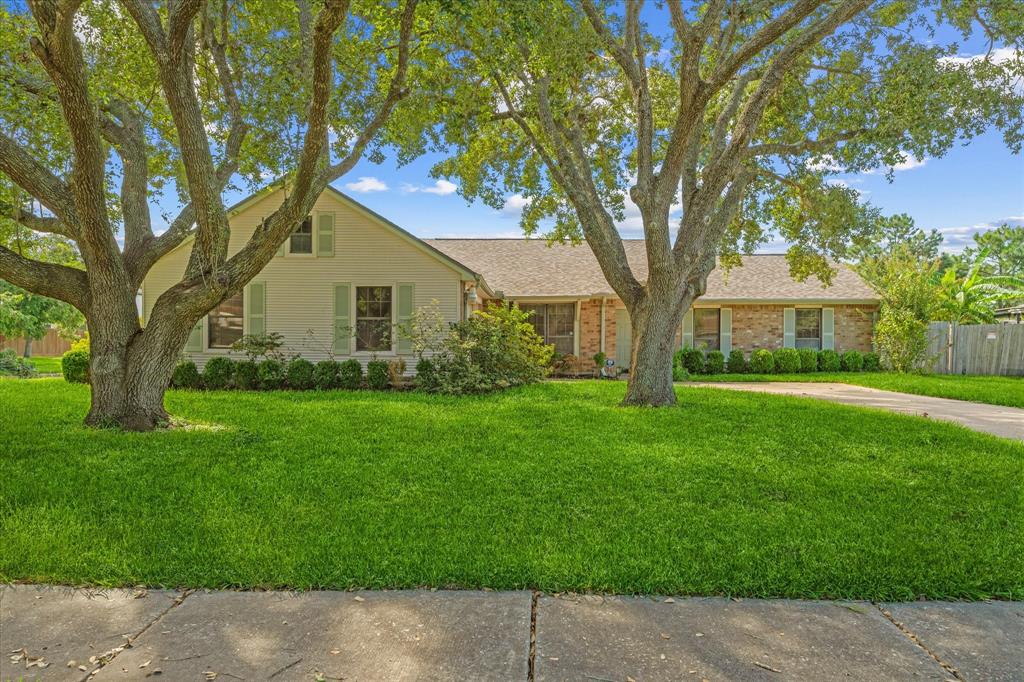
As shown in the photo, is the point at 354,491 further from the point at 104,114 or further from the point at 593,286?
the point at 593,286

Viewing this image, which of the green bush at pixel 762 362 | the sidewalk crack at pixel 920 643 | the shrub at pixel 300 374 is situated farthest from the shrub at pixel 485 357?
the sidewalk crack at pixel 920 643

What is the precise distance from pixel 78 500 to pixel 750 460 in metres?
5.95

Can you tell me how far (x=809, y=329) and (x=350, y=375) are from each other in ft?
49.4

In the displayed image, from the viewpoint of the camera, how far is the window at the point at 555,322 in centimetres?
1859

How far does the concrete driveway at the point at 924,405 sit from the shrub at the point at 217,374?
38.5 ft

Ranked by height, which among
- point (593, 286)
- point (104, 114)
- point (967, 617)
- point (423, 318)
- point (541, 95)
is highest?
point (541, 95)

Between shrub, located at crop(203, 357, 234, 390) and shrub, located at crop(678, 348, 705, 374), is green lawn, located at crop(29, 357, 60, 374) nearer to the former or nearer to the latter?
shrub, located at crop(203, 357, 234, 390)

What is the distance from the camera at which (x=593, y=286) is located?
59.4 feet

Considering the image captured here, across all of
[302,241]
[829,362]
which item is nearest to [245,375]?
[302,241]

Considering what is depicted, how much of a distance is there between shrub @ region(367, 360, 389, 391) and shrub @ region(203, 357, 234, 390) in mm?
2986

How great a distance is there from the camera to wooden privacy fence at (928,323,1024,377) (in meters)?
18.0

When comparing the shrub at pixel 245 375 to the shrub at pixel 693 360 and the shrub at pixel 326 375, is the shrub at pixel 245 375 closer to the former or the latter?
the shrub at pixel 326 375

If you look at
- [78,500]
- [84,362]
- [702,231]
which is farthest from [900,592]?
[84,362]

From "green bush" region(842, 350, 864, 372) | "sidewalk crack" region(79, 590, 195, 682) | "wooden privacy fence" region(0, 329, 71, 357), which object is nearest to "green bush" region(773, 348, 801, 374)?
"green bush" region(842, 350, 864, 372)
